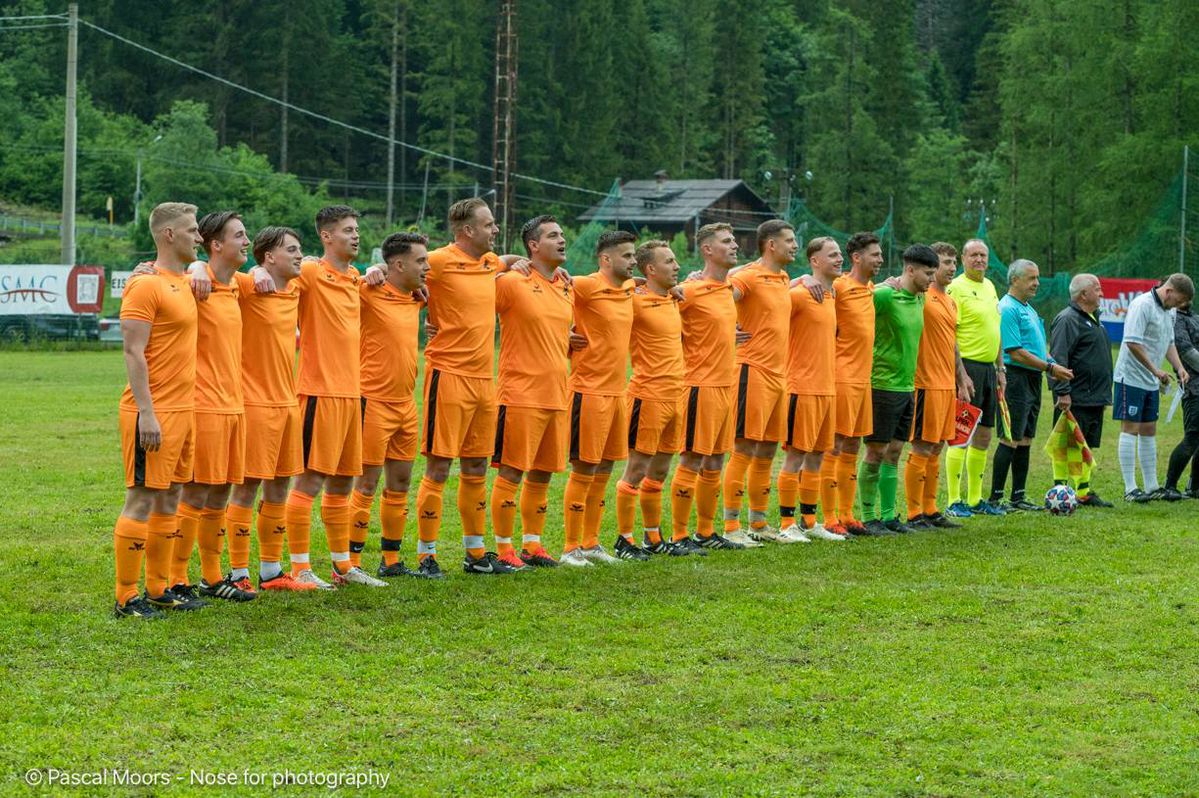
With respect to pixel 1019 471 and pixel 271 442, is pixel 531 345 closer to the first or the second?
pixel 271 442

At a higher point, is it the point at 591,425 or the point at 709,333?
the point at 709,333

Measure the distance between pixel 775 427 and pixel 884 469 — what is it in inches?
62.4

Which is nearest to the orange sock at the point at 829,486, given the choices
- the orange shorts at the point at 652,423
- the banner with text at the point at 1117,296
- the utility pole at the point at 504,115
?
the orange shorts at the point at 652,423

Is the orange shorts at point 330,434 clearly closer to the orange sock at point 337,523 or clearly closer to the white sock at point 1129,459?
the orange sock at point 337,523

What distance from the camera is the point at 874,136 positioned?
79.3m

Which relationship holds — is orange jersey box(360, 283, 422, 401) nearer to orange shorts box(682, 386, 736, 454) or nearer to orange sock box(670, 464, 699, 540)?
orange shorts box(682, 386, 736, 454)

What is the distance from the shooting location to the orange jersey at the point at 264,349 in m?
8.66

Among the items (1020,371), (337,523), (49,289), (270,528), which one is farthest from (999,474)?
(49,289)

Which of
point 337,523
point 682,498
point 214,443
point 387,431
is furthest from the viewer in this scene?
point 682,498

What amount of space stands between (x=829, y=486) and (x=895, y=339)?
1.33m

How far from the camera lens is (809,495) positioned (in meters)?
11.8

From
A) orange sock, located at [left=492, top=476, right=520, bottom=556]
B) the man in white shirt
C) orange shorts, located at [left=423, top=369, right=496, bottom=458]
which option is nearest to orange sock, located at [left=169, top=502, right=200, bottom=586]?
orange shorts, located at [left=423, top=369, right=496, bottom=458]

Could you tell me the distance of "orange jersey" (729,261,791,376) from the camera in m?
11.2

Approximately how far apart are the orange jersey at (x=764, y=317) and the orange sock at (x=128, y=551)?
16.2 ft
